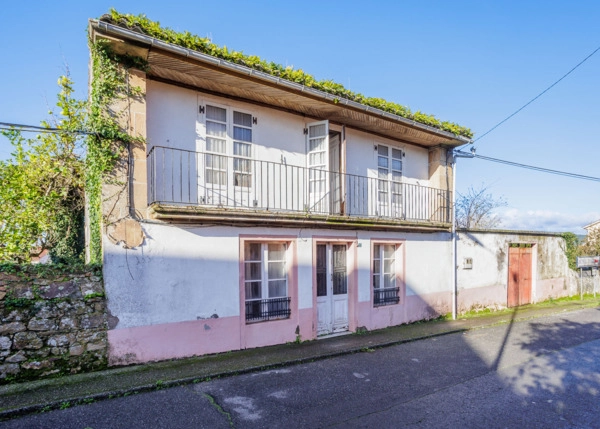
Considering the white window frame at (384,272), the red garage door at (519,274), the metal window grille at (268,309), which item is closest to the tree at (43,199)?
the metal window grille at (268,309)

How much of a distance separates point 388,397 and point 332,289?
13.4ft

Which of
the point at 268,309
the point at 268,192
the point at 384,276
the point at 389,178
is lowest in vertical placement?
the point at 268,309

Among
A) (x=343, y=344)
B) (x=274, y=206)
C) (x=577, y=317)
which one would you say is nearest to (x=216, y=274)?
(x=274, y=206)

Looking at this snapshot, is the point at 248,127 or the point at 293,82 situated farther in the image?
the point at 248,127

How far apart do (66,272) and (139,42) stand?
423cm

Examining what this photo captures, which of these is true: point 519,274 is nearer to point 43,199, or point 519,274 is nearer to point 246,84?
point 246,84

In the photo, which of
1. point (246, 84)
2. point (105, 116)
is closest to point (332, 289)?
point (246, 84)

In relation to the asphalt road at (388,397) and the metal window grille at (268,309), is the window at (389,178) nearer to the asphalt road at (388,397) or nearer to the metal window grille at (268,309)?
the metal window grille at (268,309)

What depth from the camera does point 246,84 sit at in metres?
7.93

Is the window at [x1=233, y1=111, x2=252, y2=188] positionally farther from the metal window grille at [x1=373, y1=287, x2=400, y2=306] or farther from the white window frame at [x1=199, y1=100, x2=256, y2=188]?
the metal window grille at [x1=373, y1=287, x2=400, y2=306]

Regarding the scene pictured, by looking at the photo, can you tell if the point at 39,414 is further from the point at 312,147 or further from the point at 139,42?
the point at 312,147

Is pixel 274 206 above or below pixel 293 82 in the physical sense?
below

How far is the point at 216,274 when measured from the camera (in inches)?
293

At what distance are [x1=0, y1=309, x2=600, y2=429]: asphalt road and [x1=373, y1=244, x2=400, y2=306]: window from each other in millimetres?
2490
